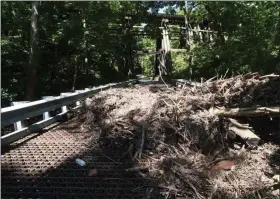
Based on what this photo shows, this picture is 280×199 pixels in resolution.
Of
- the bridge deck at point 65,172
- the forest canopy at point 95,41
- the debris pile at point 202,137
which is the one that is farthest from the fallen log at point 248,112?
the forest canopy at point 95,41

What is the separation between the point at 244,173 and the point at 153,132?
1.50 metres

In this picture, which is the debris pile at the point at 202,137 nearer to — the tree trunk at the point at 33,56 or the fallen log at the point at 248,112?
the fallen log at the point at 248,112

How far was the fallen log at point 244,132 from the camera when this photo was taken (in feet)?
14.7

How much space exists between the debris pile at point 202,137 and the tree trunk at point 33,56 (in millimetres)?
15788

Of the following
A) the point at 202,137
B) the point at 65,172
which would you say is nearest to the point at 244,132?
the point at 202,137

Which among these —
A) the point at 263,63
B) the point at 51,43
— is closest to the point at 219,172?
the point at 263,63

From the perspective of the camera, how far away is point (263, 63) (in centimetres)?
1736

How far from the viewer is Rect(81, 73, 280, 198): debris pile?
3490 mm

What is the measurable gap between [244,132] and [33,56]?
19.2 meters

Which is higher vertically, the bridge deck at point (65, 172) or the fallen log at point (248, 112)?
the fallen log at point (248, 112)

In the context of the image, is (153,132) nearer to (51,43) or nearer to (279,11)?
(279,11)

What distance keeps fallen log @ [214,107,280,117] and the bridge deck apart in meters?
1.59

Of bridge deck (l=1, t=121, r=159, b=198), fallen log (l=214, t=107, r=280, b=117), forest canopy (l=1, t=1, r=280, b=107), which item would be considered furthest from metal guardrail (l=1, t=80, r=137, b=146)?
forest canopy (l=1, t=1, r=280, b=107)

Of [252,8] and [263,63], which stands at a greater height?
[252,8]
